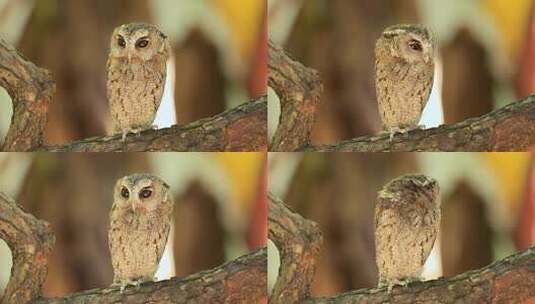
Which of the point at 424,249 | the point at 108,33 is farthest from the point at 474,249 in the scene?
the point at 108,33

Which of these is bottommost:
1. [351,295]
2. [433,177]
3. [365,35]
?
[351,295]

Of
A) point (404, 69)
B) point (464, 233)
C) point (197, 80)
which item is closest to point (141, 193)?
point (197, 80)

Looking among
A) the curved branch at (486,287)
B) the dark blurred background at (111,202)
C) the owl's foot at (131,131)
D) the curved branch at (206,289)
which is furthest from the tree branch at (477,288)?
the owl's foot at (131,131)

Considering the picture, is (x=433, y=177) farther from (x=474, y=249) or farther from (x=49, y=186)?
(x=49, y=186)

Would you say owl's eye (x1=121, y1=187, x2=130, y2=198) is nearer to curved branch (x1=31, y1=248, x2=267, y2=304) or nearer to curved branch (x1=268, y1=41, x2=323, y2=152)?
curved branch (x1=31, y1=248, x2=267, y2=304)

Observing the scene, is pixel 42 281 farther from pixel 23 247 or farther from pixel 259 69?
pixel 259 69

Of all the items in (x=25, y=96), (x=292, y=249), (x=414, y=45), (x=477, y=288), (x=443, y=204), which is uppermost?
(x=414, y=45)

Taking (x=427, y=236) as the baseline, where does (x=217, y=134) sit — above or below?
above

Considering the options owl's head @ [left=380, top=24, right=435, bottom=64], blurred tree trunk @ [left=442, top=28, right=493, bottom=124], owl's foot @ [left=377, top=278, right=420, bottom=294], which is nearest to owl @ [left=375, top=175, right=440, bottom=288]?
owl's foot @ [left=377, top=278, right=420, bottom=294]
